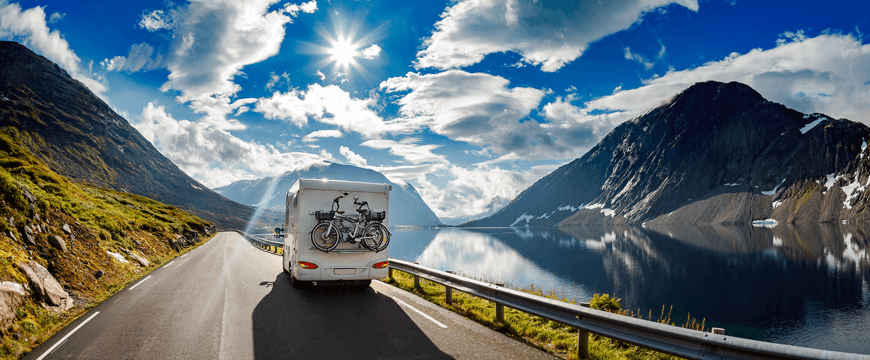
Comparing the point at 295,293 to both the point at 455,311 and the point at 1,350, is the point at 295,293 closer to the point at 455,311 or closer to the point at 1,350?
the point at 455,311

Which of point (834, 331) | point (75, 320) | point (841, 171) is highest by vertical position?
point (841, 171)

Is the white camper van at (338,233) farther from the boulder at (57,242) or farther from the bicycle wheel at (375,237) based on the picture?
the boulder at (57,242)

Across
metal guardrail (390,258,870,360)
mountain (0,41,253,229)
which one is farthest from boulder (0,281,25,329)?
mountain (0,41,253,229)

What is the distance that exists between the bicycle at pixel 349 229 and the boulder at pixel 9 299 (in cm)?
602

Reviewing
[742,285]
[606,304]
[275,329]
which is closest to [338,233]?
[275,329]

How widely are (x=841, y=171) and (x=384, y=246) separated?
224 m

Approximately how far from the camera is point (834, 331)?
23703 mm

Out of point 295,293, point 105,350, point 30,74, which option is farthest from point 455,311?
point 30,74

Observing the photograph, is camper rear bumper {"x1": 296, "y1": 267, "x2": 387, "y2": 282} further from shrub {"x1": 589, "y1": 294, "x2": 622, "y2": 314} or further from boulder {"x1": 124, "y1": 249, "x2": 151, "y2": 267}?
boulder {"x1": 124, "y1": 249, "x2": 151, "y2": 267}

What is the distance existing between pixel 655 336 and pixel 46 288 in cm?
1307

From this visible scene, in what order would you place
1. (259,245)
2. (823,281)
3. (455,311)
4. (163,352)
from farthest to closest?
(259,245)
(823,281)
(455,311)
(163,352)

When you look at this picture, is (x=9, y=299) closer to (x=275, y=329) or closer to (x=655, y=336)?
(x=275, y=329)

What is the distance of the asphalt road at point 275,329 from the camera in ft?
21.4

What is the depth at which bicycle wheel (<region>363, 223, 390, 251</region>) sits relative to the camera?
11789 millimetres
